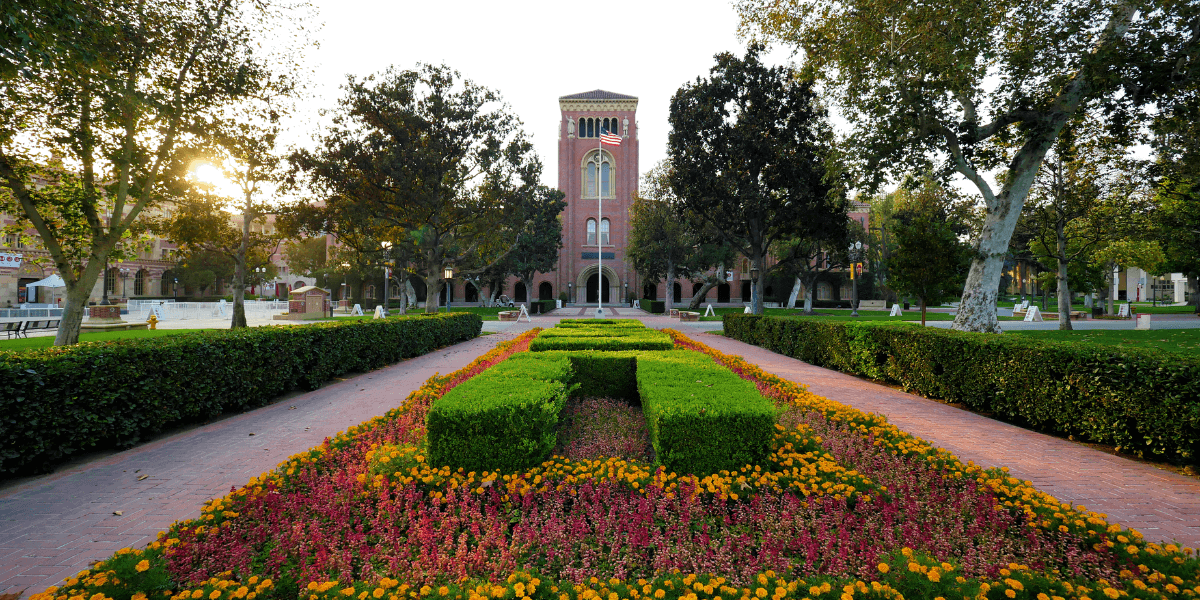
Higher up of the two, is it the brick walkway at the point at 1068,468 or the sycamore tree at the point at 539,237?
the sycamore tree at the point at 539,237

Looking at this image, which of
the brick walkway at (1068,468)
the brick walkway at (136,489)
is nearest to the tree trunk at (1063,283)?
the brick walkway at (1068,468)

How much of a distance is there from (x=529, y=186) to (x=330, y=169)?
848 centimetres

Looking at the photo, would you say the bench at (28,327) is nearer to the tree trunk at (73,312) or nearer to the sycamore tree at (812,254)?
the tree trunk at (73,312)

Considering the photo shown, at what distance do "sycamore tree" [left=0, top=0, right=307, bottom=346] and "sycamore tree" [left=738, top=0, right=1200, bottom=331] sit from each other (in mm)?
14829

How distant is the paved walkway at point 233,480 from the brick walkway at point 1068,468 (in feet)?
0.04

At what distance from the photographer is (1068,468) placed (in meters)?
4.93

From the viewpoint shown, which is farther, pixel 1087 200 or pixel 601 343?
pixel 1087 200

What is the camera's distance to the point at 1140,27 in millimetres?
10391

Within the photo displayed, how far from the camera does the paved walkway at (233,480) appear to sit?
11.3 feet

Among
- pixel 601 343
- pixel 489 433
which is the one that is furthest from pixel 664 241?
pixel 489 433

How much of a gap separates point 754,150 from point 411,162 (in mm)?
13350

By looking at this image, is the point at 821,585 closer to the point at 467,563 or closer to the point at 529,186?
the point at 467,563

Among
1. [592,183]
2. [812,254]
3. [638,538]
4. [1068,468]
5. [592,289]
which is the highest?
[592,183]

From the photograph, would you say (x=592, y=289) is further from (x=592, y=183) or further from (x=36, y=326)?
(x=36, y=326)
